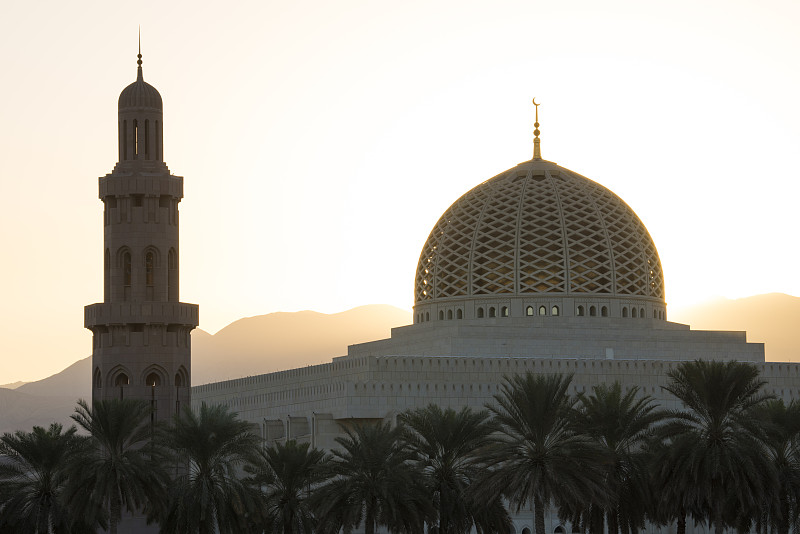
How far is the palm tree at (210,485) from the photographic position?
40.5 metres

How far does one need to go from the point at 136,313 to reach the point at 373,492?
41.4 ft

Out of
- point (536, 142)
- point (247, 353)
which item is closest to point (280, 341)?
point (247, 353)

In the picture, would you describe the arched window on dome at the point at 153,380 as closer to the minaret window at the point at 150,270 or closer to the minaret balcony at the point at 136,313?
the minaret balcony at the point at 136,313

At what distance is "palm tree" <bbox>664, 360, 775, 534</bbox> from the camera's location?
4128cm

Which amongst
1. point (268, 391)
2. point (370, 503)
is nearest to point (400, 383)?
point (268, 391)

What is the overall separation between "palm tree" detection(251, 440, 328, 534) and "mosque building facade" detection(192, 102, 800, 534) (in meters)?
11.5

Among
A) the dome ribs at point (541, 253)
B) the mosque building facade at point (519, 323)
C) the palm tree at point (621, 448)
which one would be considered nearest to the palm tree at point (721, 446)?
the palm tree at point (621, 448)

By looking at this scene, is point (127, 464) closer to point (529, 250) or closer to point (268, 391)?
point (268, 391)

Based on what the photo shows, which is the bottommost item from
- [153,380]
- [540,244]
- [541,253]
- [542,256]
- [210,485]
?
[210,485]

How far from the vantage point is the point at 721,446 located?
4188 cm

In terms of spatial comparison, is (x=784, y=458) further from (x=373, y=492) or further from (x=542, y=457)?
(x=373, y=492)

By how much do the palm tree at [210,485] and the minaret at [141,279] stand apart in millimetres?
9553

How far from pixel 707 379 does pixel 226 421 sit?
11290 millimetres

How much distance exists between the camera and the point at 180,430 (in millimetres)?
41219
